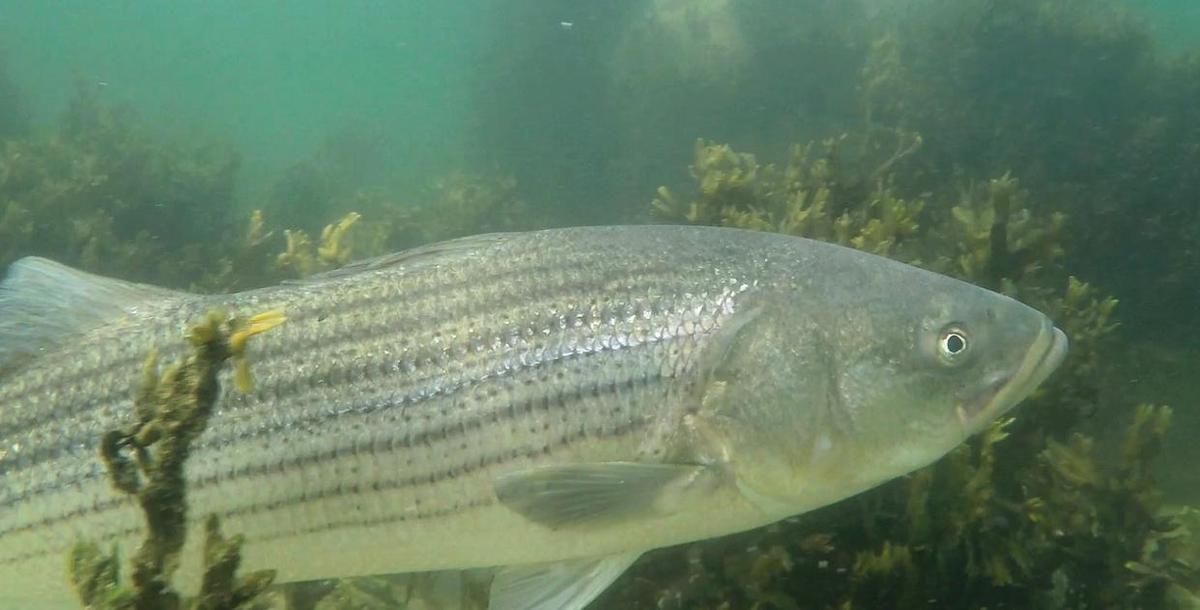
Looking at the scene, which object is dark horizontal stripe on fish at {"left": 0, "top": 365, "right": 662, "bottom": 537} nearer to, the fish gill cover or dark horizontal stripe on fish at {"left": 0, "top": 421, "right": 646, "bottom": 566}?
dark horizontal stripe on fish at {"left": 0, "top": 421, "right": 646, "bottom": 566}

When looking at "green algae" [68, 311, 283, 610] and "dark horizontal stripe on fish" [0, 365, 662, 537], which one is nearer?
"green algae" [68, 311, 283, 610]

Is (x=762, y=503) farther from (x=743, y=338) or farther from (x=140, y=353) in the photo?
(x=140, y=353)

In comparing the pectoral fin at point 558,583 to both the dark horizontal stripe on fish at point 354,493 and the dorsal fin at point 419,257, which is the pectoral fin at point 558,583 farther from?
the dorsal fin at point 419,257

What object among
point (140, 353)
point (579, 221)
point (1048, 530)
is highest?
point (579, 221)

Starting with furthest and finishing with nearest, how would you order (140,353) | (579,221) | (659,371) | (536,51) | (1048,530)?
(536,51) < (579,221) < (1048,530) < (140,353) < (659,371)

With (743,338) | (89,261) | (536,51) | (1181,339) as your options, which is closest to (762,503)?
(743,338)

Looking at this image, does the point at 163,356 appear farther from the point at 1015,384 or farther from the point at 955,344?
the point at 1015,384

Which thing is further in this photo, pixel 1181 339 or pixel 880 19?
pixel 880 19

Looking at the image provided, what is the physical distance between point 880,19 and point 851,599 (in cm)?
1653

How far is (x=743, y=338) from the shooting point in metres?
2.99

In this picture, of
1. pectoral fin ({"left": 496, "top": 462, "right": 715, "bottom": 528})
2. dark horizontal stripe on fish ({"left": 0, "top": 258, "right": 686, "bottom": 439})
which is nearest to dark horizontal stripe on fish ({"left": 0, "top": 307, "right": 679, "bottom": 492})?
dark horizontal stripe on fish ({"left": 0, "top": 258, "right": 686, "bottom": 439})

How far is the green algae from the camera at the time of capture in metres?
2.27

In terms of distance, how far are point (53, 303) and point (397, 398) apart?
154 centimetres

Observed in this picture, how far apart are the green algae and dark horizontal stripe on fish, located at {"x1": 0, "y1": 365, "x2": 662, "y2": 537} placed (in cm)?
62
